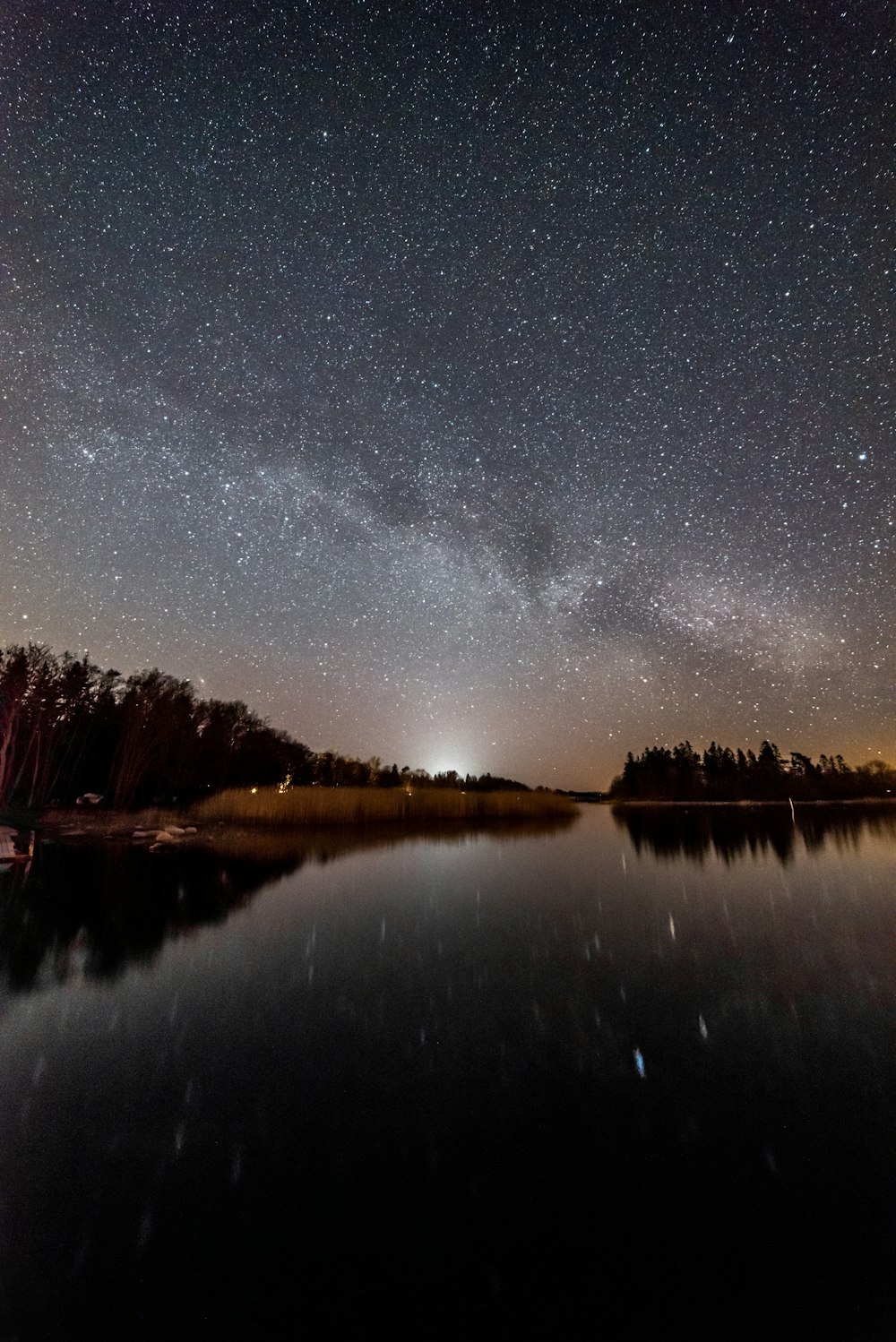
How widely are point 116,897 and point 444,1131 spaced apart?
8811mm

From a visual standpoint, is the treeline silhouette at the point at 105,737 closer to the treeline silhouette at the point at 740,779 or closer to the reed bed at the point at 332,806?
the reed bed at the point at 332,806

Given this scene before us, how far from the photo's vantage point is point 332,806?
25906 millimetres

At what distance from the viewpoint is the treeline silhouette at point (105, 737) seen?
3152cm

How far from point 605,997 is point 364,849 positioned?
12030mm

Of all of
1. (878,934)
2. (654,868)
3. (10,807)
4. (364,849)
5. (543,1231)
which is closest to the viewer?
(543,1231)

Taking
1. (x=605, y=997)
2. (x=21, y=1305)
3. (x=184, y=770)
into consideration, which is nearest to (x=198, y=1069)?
(x=21, y=1305)

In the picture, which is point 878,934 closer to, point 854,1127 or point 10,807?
point 854,1127

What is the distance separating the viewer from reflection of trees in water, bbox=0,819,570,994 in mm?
6219

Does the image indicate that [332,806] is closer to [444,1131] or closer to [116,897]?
[116,897]

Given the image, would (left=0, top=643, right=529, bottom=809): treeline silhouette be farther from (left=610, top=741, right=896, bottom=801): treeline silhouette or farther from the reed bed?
(left=610, top=741, right=896, bottom=801): treeline silhouette

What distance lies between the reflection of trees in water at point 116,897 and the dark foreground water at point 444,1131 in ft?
0.33

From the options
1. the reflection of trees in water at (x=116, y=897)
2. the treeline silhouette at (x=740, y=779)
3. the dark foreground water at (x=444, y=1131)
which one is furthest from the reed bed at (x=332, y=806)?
the treeline silhouette at (x=740, y=779)

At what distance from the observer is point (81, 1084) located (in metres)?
3.67

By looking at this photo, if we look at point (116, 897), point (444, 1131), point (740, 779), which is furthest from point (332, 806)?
point (740, 779)
